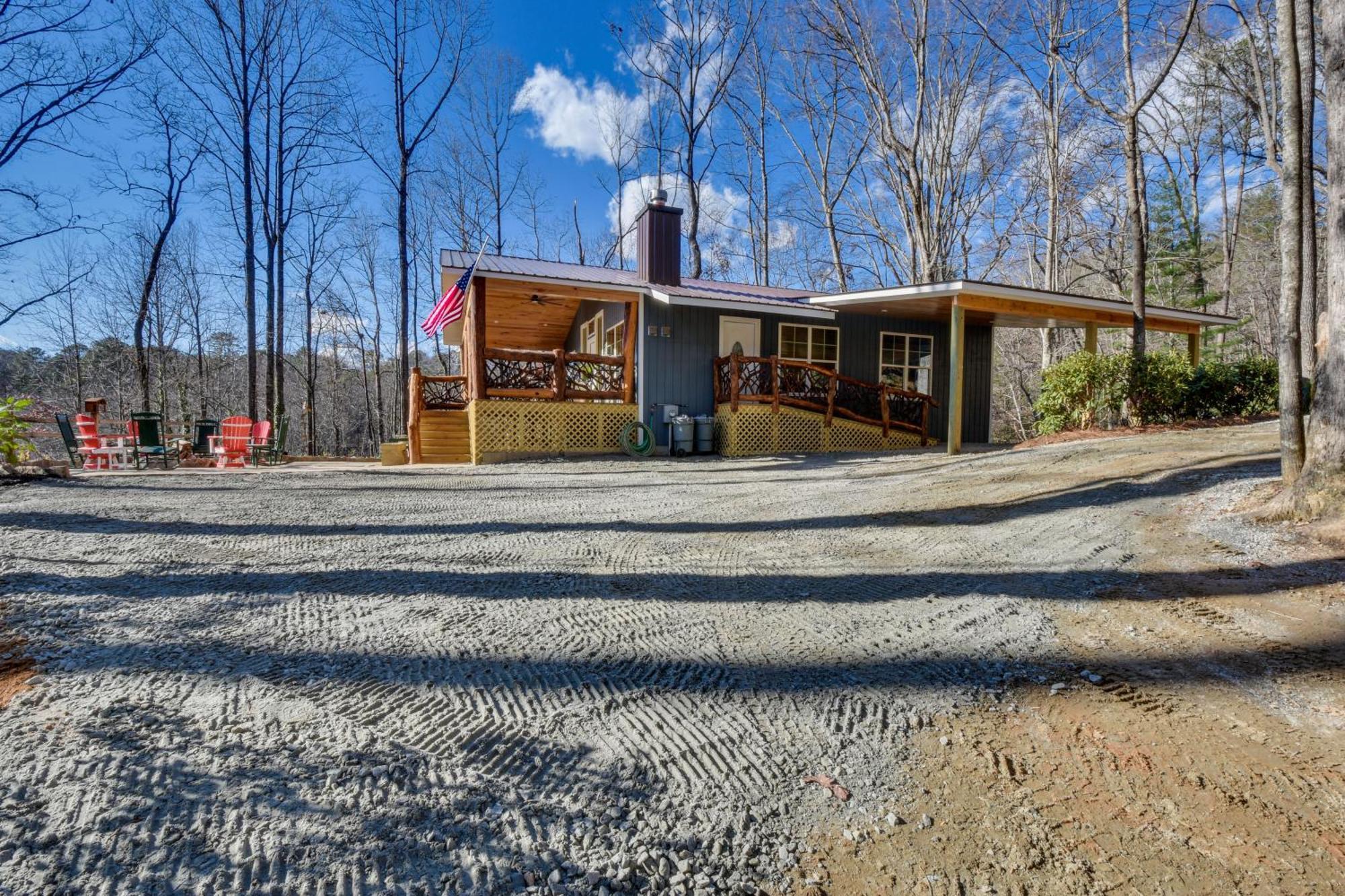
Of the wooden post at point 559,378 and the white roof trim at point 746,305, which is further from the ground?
the white roof trim at point 746,305

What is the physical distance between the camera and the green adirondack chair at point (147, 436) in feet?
33.9

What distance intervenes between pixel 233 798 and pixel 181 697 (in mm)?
661

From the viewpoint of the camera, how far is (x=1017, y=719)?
2.04 metres

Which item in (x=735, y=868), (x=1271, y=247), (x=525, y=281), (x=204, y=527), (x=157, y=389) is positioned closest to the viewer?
(x=735, y=868)

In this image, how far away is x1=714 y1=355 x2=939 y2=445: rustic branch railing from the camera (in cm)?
1135

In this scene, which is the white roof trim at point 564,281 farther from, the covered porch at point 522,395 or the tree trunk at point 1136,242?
the tree trunk at point 1136,242

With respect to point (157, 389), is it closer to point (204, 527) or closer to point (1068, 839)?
point (204, 527)

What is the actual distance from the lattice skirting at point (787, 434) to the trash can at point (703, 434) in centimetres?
21

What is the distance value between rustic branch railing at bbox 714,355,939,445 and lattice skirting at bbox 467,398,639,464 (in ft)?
6.37

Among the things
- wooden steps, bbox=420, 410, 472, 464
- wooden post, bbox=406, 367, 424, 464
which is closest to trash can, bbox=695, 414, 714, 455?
wooden steps, bbox=420, 410, 472, 464

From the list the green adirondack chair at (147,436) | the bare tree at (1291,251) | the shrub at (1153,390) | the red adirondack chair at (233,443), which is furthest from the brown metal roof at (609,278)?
the bare tree at (1291,251)

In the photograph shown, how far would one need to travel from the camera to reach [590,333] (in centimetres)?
1477

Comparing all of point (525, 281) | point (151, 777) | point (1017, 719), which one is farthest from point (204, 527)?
point (525, 281)

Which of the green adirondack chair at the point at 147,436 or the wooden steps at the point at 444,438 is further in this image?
the wooden steps at the point at 444,438
